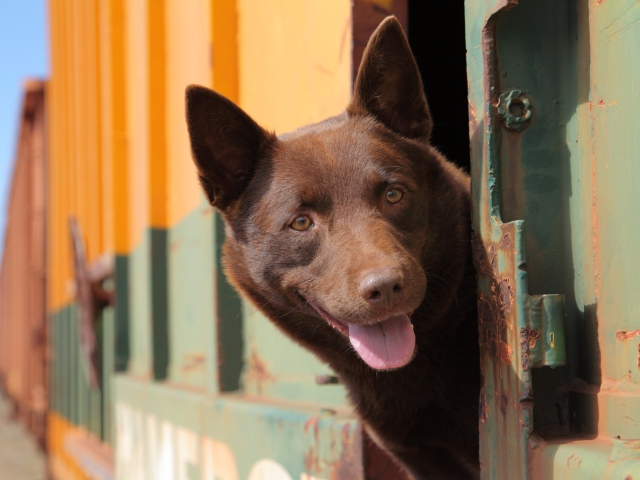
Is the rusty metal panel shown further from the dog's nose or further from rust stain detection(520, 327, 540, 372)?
rust stain detection(520, 327, 540, 372)

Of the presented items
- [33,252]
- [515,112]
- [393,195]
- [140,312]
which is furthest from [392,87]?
[33,252]

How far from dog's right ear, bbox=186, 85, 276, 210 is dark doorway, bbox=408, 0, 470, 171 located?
174 centimetres

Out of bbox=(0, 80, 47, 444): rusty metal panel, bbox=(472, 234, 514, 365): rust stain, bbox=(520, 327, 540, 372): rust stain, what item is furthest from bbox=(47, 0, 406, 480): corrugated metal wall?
bbox=(0, 80, 47, 444): rusty metal panel

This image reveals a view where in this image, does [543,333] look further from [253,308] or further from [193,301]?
[193,301]

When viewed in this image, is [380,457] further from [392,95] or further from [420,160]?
[392,95]

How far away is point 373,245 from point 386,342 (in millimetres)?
255

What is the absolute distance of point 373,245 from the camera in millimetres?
1881

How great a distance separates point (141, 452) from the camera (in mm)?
4195

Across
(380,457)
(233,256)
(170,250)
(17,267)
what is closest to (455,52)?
(170,250)

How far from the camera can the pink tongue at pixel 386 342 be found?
6.09 feet

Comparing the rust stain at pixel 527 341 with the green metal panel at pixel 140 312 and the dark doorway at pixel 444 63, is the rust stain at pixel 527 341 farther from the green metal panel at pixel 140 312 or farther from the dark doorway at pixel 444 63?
the green metal panel at pixel 140 312

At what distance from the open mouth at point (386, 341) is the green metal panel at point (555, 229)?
0.23 m

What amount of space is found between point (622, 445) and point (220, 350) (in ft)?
6.94

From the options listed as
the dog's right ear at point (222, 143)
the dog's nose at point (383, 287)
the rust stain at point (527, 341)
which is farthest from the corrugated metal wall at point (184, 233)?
the rust stain at point (527, 341)
